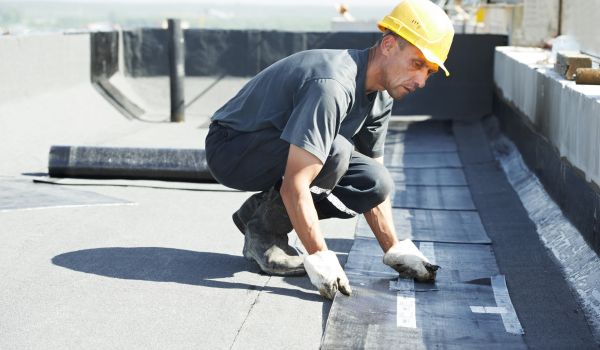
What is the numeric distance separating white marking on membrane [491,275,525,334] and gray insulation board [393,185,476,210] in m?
2.07

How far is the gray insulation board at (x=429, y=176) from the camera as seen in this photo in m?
7.55

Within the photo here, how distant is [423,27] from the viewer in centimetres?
396

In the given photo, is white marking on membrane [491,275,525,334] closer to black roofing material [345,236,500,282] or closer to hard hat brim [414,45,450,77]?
black roofing material [345,236,500,282]

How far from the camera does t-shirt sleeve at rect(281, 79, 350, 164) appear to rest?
375 centimetres

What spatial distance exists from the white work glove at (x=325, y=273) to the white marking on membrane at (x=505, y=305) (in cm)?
69

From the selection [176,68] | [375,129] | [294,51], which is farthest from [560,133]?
[294,51]

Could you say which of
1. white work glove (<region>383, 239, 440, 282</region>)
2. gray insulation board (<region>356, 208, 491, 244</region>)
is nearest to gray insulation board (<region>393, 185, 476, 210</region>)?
gray insulation board (<region>356, 208, 491, 244</region>)

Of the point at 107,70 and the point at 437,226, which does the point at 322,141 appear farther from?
the point at 107,70

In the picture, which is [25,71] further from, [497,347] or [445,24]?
[497,347]

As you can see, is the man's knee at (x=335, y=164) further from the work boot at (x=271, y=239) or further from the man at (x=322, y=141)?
the work boot at (x=271, y=239)

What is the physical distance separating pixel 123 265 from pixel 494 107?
7.60 meters

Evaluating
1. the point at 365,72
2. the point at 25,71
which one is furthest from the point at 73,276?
the point at 25,71

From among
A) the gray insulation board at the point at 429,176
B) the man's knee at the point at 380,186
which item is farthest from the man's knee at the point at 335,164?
the gray insulation board at the point at 429,176

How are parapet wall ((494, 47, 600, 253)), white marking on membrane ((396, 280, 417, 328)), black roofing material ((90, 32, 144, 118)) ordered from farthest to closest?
black roofing material ((90, 32, 144, 118)) → parapet wall ((494, 47, 600, 253)) → white marking on membrane ((396, 280, 417, 328))
